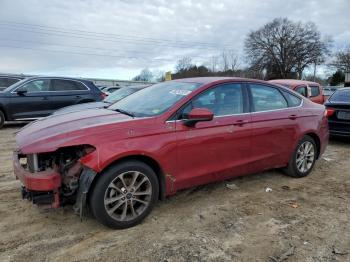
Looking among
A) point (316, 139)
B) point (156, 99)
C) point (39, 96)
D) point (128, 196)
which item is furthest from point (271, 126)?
point (39, 96)

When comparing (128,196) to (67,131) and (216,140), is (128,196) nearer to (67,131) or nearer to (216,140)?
(67,131)

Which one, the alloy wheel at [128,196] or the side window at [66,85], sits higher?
the side window at [66,85]

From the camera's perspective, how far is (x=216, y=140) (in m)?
4.32

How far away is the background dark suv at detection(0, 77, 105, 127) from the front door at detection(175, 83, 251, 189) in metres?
7.86

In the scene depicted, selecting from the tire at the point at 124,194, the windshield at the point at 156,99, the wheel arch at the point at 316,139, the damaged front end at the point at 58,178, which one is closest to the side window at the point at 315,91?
the wheel arch at the point at 316,139

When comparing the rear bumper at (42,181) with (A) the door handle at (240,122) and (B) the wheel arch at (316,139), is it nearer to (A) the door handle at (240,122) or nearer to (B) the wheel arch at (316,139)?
(A) the door handle at (240,122)

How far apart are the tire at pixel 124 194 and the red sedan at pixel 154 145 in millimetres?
11

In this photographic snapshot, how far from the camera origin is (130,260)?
3154mm

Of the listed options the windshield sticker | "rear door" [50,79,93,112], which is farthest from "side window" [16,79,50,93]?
the windshield sticker

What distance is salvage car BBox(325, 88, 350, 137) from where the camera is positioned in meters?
8.13

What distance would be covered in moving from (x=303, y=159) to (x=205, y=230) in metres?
2.68

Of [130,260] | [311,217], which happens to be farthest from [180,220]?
[311,217]

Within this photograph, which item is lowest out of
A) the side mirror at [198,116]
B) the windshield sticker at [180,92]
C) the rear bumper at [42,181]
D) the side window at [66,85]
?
the rear bumper at [42,181]

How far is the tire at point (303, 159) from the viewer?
18.0ft
